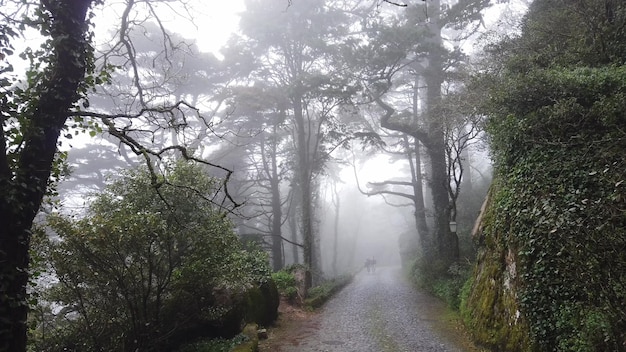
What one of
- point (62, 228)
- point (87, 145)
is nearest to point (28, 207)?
point (62, 228)

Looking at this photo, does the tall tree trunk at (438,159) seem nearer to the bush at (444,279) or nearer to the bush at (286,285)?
the bush at (444,279)

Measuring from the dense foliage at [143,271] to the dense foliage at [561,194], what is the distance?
15.8 ft

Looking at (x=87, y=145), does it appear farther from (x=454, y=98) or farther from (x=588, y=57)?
(x=588, y=57)

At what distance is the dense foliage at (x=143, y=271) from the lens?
5.95 meters

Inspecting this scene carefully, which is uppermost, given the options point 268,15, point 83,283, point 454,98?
point 268,15

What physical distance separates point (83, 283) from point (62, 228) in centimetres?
125

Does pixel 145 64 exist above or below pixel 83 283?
above

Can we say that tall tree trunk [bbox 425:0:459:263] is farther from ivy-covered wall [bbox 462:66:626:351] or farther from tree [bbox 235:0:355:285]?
ivy-covered wall [bbox 462:66:626:351]

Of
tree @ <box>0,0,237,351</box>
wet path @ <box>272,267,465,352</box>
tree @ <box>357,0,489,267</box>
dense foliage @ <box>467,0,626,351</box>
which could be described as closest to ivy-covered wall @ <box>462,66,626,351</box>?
dense foliage @ <box>467,0,626,351</box>

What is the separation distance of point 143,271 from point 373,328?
18.4 ft

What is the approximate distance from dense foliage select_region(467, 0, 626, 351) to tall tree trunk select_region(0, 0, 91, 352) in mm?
5523

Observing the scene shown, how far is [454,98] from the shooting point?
12.2m

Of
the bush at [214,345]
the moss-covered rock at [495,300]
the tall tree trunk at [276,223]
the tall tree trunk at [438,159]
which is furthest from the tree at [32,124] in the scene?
the tall tree trunk at [276,223]

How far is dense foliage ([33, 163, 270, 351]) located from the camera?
5.95 m
